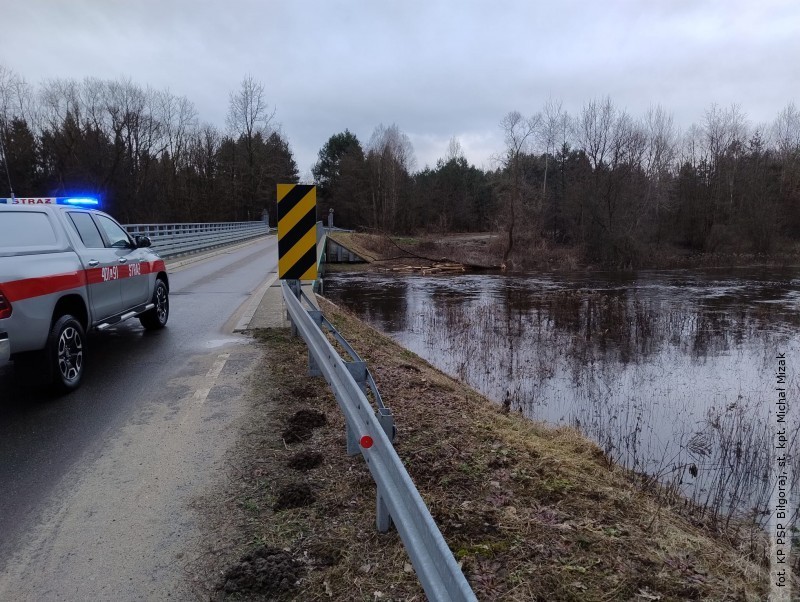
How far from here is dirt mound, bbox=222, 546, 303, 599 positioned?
268 cm

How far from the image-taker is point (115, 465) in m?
4.01

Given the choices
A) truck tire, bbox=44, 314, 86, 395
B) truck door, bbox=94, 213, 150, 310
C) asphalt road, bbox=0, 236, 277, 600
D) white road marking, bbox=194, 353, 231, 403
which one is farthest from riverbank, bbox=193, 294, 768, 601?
truck door, bbox=94, 213, 150, 310

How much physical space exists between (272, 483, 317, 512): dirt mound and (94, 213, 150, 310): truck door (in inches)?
184

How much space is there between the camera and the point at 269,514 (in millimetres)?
3355

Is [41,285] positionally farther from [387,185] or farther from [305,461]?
[387,185]

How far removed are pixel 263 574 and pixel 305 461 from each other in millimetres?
1284

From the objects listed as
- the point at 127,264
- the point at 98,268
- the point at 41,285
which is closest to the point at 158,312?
the point at 127,264

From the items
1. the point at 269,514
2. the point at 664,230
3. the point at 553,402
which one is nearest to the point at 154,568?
the point at 269,514

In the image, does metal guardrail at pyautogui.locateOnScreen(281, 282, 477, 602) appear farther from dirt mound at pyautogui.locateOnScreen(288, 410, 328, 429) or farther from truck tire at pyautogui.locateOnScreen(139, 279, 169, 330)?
truck tire at pyautogui.locateOnScreen(139, 279, 169, 330)

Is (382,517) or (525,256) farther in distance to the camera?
(525,256)

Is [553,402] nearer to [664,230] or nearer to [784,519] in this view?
[784,519]

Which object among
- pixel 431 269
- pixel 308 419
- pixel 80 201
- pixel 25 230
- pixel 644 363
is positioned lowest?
pixel 644 363

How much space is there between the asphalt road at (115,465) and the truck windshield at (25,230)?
1.40 metres

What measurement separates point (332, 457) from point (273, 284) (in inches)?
414
